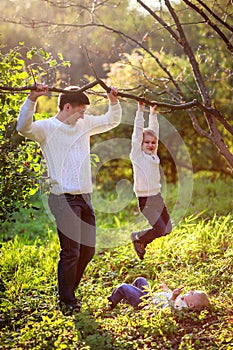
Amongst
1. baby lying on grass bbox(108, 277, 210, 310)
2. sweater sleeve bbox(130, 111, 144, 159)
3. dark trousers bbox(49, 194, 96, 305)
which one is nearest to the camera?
baby lying on grass bbox(108, 277, 210, 310)

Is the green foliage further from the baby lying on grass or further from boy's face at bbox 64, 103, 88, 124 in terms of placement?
the baby lying on grass

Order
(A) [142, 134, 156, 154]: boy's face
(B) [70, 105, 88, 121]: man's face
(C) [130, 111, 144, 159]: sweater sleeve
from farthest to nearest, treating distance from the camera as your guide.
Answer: (A) [142, 134, 156, 154]: boy's face, (C) [130, 111, 144, 159]: sweater sleeve, (B) [70, 105, 88, 121]: man's face

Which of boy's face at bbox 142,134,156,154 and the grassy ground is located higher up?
boy's face at bbox 142,134,156,154

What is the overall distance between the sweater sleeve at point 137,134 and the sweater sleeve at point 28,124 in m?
0.86

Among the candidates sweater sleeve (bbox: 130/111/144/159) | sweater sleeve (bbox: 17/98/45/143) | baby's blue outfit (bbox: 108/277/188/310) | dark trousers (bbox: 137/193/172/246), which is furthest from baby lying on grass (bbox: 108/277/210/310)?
sweater sleeve (bbox: 17/98/45/143)

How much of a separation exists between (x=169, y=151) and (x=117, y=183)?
44.7 inches

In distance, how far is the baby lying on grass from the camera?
14.7ft

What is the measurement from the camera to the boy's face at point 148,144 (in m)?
5.50

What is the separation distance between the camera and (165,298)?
15.0ft

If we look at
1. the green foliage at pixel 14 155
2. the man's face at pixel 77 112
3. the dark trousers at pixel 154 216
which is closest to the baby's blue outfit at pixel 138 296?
the dark trousers at pixel 154 216

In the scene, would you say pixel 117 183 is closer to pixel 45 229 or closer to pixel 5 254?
pixel 45 229

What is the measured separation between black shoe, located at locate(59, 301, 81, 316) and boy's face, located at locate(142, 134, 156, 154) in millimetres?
1557

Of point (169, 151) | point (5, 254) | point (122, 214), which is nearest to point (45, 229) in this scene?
point (122, 214)

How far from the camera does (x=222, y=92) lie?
10.9 metres
